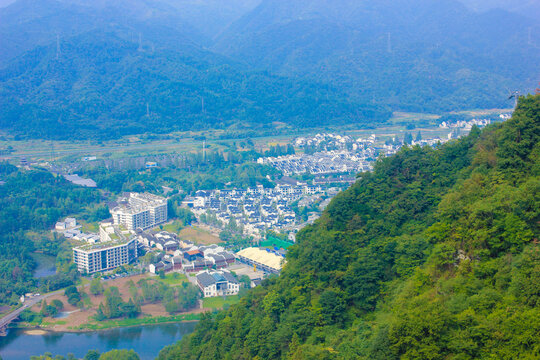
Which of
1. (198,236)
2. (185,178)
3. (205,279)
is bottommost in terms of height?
(205,279)

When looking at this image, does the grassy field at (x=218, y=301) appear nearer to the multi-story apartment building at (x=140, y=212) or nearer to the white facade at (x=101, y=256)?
the white facade at (x=101, y=256)

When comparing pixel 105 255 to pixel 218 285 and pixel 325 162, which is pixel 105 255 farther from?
pixel 325 162

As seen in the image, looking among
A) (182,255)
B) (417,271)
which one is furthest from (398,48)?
(417,271)

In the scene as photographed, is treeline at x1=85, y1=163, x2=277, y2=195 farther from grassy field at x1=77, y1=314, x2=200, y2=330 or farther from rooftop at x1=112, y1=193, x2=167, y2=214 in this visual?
grassy field at x1=77, y1=314, x2=200, y2=330

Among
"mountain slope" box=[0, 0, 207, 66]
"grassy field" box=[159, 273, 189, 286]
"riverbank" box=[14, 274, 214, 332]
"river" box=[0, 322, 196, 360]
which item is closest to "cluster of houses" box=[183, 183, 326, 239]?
"grassy field" box=[159, 273, 189, 286]

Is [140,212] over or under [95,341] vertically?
over

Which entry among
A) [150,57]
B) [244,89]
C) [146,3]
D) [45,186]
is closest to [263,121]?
[244,89]

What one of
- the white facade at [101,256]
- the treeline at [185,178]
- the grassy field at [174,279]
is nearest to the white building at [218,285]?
the grassy field at [174,279]
